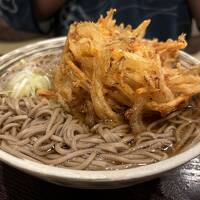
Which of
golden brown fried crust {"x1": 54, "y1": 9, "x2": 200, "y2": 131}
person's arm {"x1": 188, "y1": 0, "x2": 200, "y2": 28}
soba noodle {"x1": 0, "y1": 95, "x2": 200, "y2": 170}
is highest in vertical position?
golden brown fried crust {"x1": 54, "y1": 9, "x2": 200, "y2": 131}

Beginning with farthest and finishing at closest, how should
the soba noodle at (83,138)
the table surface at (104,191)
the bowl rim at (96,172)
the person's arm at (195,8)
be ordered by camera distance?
the person's arm at (195,8) < the table surface at (104,191) < the soba noodle at (83,138) < the bowl rim at (96,172)

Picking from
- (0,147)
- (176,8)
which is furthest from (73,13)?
(0,147)

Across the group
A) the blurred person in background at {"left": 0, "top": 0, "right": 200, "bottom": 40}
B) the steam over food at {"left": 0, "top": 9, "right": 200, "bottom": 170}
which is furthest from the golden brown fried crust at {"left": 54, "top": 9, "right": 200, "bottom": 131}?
the blurred person in background at {"left": 0, "top": 0, "right": 200, "bottom": 40}

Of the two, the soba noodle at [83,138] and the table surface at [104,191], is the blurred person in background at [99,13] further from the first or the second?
the table surface at [104,191]

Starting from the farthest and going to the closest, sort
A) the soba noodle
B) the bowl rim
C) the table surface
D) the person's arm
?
the person's arm, the table surface, the soba noodle, the bowl rim

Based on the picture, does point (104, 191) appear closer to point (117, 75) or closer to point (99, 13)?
point (117, 75)

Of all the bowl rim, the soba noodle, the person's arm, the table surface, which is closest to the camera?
the bowl rim

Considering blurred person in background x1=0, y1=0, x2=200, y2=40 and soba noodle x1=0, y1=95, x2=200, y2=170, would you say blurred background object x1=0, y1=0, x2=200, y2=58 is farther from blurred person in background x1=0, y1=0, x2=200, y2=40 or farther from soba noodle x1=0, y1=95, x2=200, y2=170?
soba noodle x1=0, y1=95, x2=200, y2=170

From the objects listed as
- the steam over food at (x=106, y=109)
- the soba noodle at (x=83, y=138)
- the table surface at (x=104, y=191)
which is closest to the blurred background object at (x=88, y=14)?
the steam over food at (x=106, y=109)

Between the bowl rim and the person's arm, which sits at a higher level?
the bowl rim
